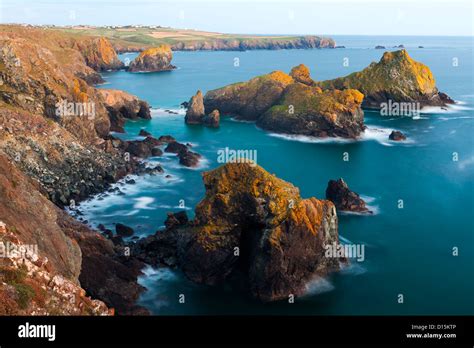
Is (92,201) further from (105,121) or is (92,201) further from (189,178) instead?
(105,121)

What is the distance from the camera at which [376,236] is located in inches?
1946

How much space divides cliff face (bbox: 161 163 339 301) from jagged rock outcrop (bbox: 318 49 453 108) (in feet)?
279

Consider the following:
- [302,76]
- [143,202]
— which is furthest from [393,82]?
[143,202]

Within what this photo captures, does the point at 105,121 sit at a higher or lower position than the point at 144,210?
higher

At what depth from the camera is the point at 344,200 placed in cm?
5509

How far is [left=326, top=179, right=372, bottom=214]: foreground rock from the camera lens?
5497cm

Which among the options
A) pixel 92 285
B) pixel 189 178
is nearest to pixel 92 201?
pixel 189 178

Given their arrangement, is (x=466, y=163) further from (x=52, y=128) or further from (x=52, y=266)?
(x=52, y=266)

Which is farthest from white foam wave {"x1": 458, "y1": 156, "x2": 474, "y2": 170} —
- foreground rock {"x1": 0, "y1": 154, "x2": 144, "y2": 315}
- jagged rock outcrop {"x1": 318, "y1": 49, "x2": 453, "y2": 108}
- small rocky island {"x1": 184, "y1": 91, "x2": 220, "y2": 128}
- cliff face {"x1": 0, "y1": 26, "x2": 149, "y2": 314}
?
foreground rock {"x1": 0, "y1": 154, "x2": 144, "y2": 315}

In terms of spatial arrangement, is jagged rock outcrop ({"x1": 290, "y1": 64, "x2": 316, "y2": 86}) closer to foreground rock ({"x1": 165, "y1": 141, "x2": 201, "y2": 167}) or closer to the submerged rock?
the submerged rock

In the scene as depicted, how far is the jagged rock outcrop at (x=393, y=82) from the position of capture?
390 feet

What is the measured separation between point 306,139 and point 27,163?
2129 inches

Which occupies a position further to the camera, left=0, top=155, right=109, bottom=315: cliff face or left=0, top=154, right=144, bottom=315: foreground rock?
left=0, top=154, right=144, bottom=315: foreground rock

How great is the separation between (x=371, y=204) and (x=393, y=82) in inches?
2732
